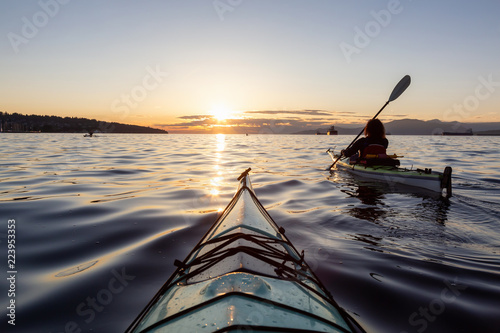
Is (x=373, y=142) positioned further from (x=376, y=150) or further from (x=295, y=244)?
(x=295, y=244)

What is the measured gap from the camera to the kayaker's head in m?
9.09

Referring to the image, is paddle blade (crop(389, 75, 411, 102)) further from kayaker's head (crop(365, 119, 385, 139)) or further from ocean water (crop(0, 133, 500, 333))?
ocean water (crop(0, 133, 500, 333))

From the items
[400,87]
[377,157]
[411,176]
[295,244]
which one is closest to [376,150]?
[377,157]

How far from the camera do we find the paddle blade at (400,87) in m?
10.8

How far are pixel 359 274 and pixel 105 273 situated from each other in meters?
3.25

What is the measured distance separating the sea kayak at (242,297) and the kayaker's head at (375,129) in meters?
7.44

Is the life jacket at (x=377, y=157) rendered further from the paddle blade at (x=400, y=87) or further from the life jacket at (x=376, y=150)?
the paddle blade at (x=400, y=87)

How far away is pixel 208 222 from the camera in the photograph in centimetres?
561

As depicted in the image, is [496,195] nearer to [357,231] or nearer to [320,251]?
[357,231]

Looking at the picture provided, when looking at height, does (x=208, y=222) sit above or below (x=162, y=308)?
below

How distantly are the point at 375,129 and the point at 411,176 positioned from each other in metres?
1.93

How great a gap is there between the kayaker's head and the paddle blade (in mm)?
2628

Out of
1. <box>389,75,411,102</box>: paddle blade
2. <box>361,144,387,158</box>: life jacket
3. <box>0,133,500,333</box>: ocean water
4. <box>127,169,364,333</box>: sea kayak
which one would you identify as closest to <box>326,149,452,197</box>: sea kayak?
<box>0,133,500,333</box>: ocean water

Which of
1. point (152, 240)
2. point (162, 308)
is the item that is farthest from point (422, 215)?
point (162, 308)
